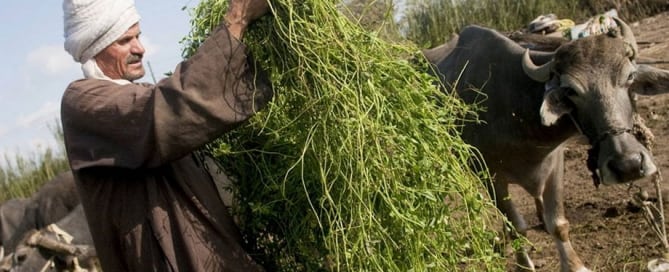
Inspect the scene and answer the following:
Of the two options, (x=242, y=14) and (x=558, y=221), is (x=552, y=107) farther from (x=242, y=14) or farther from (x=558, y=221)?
(x=242, y=14)

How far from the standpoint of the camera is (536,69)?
482 cm

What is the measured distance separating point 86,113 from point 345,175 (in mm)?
887

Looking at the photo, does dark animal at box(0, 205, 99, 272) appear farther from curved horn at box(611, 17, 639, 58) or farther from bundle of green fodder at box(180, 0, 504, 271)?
curved horn at box(611, 17, 639, 58)

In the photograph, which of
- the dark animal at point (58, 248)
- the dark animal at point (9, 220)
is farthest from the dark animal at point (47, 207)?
the dark animal at point (58, 248)

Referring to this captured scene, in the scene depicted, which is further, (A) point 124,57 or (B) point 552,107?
(B) point 552,107

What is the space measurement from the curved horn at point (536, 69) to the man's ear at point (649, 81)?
478 mm

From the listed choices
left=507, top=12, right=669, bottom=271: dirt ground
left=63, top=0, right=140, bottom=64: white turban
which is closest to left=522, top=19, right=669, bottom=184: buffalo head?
left=507, top=12, right=669, bottom=271: dirt ground

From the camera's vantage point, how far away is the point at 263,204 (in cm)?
279

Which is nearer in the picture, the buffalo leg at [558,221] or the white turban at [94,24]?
the white turban at [94,24]

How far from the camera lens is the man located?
254 cm

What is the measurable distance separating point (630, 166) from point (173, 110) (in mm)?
2646

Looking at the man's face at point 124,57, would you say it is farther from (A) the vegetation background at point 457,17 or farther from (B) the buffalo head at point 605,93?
(A) the vegetation background at point 457,17

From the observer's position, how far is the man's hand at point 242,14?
2596 mm

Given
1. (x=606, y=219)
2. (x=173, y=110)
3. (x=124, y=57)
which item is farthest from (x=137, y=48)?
(x=606, y=219)
